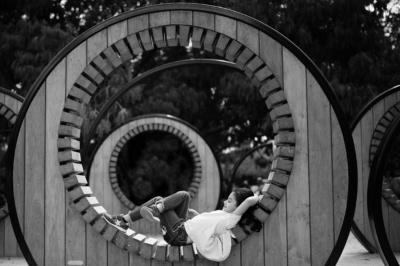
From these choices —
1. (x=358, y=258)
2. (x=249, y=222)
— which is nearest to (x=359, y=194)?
(x=358, y=258)

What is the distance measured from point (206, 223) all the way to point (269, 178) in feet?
1.78

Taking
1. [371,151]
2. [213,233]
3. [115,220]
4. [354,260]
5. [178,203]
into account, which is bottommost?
[354,260]

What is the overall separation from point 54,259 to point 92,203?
0.48 metres

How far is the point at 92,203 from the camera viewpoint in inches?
155

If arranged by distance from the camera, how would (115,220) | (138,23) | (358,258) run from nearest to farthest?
(138,23) → (115,220) → (358,258)

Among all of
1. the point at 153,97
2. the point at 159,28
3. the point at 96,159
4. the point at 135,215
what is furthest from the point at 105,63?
the point at 153,97

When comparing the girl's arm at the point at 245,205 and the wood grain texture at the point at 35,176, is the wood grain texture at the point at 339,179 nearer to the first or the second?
the girl's arm at the point at 245,205

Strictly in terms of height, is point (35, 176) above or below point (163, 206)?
above

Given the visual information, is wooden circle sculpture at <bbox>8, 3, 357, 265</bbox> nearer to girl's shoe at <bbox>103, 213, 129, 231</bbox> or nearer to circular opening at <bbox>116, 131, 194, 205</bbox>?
girl's shoe at <bbox>103, 213, 129, 231</bbox>

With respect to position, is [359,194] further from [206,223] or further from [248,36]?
[248,36]

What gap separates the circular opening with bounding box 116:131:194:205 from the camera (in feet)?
43.5

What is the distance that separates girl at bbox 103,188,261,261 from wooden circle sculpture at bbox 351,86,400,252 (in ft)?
8.35

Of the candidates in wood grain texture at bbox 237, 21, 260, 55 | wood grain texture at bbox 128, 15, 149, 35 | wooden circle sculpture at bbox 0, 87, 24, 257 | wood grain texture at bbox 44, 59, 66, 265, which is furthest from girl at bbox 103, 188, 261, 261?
wooden circle sculpture at bbox 0, 87, 24, 257

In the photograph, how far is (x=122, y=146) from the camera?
9.27 m
